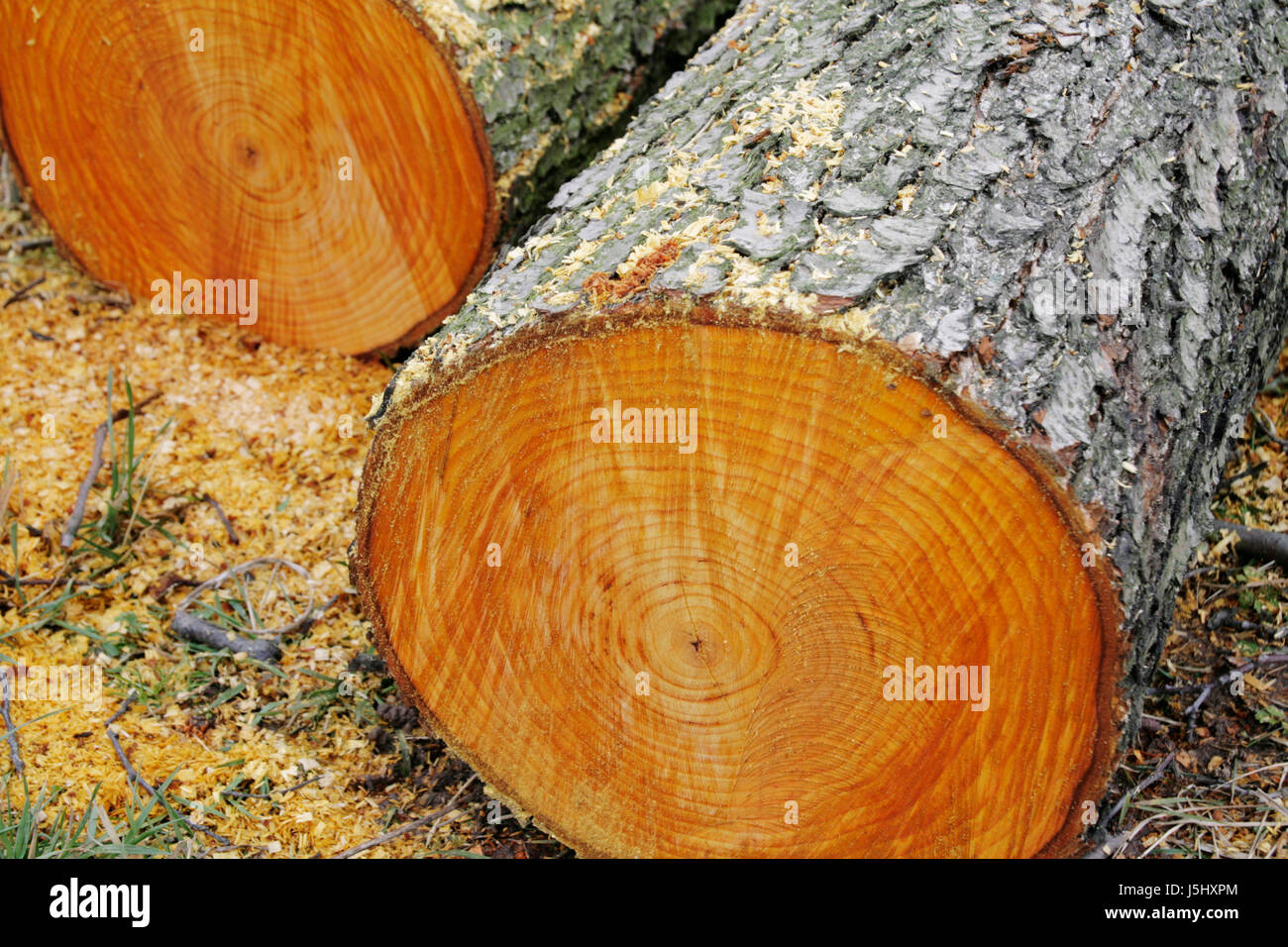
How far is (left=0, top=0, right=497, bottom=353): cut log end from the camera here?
290 cm

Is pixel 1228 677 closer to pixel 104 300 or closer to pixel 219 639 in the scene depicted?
pixel 219 639

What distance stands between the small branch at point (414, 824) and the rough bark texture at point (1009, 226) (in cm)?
86

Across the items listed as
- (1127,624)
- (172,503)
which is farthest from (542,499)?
(172,503)

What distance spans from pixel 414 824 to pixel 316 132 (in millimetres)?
1886

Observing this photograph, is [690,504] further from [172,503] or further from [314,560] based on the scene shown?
[172,503]

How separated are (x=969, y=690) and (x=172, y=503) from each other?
2.13 metres

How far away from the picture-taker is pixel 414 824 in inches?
88.2

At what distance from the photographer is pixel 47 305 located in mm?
3469

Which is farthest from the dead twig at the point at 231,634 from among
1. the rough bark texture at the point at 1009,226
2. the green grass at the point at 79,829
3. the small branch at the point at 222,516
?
the rough bark texture at the point at 1009,226

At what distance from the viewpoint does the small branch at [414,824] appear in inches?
84.8

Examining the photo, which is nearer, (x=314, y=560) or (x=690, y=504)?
(x=690, y=504)
